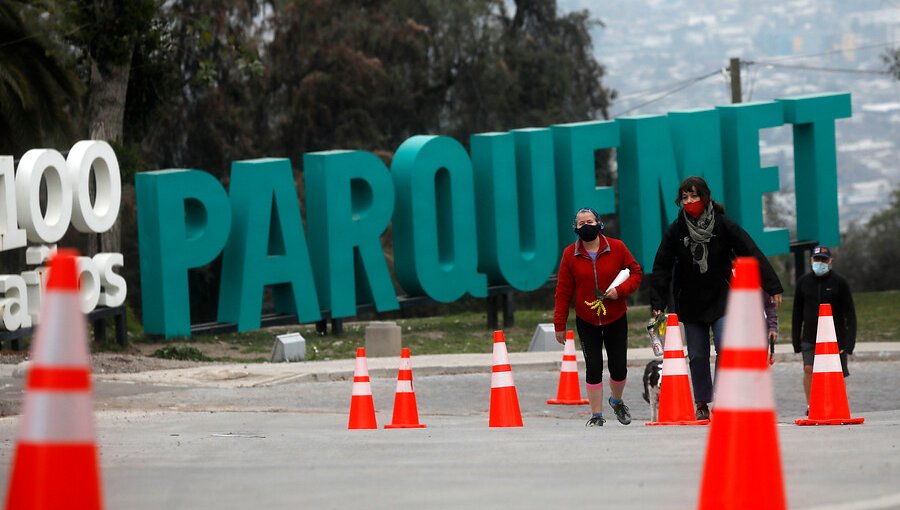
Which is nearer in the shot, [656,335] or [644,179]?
[656,335]

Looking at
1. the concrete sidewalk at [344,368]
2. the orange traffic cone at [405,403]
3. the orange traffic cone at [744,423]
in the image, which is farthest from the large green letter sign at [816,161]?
the orange traffic cone at [744,423]

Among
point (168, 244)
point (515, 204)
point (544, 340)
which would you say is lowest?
point (544, 340)

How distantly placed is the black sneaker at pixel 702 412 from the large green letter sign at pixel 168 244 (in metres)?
14.0

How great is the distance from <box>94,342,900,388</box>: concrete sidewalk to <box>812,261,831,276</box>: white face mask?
19.4 ft

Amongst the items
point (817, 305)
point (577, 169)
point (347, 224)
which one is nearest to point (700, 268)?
point (817, 305)

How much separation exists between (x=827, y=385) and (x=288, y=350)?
11360 millimetres

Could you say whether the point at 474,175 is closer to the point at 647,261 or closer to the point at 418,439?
the point at 647,261

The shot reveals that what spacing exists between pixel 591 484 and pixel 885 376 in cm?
1312

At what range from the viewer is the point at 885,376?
18.6m

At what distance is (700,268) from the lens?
10625mm

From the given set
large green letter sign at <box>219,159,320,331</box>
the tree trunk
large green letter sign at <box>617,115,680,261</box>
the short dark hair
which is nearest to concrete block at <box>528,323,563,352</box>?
large green letter sign at <box>219,159,320,331</box>

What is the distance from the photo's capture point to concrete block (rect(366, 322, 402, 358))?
2203 cm

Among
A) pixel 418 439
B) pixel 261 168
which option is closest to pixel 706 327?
pixel 418 439

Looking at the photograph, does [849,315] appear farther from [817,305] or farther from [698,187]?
[698,187]
